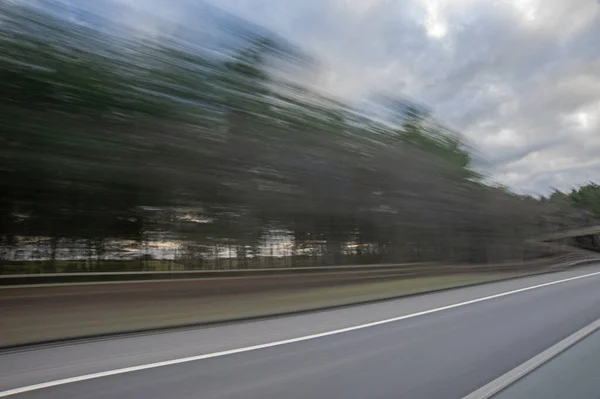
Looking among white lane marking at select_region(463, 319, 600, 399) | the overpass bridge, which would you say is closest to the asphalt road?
white lane marking at select_region(463, 319, 600, 399)

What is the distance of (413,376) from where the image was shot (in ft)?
20.3

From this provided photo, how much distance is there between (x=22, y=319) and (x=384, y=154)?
20588 mm

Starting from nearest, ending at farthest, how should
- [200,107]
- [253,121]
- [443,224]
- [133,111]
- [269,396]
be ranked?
[269,396] → [133,111] → [200,107] → [253,121] → [443,224]

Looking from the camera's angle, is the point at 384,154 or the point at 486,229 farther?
the point at 486,229

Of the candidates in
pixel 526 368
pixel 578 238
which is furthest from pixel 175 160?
pixel 578 238

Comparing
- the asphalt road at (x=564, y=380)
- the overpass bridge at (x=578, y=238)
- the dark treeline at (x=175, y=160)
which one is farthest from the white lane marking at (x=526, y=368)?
the overpass bridge at (x=578, y=238)

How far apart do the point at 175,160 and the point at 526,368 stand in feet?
38.7

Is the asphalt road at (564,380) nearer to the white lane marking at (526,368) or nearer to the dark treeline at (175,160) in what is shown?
the white lane marking at (526,368)

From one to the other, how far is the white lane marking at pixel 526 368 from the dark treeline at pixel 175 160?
10826mm

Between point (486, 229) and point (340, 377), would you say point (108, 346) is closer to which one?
point (340, 377)

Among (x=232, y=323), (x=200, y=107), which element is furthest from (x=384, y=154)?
(x=232, y=323)

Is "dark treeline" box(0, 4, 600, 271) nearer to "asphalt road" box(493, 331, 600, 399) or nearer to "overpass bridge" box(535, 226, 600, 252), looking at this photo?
"asphalt road" box(493, 331, 600, 399)

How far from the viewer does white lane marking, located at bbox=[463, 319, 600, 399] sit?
17.6 ft

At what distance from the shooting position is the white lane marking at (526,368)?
5.37 meters
